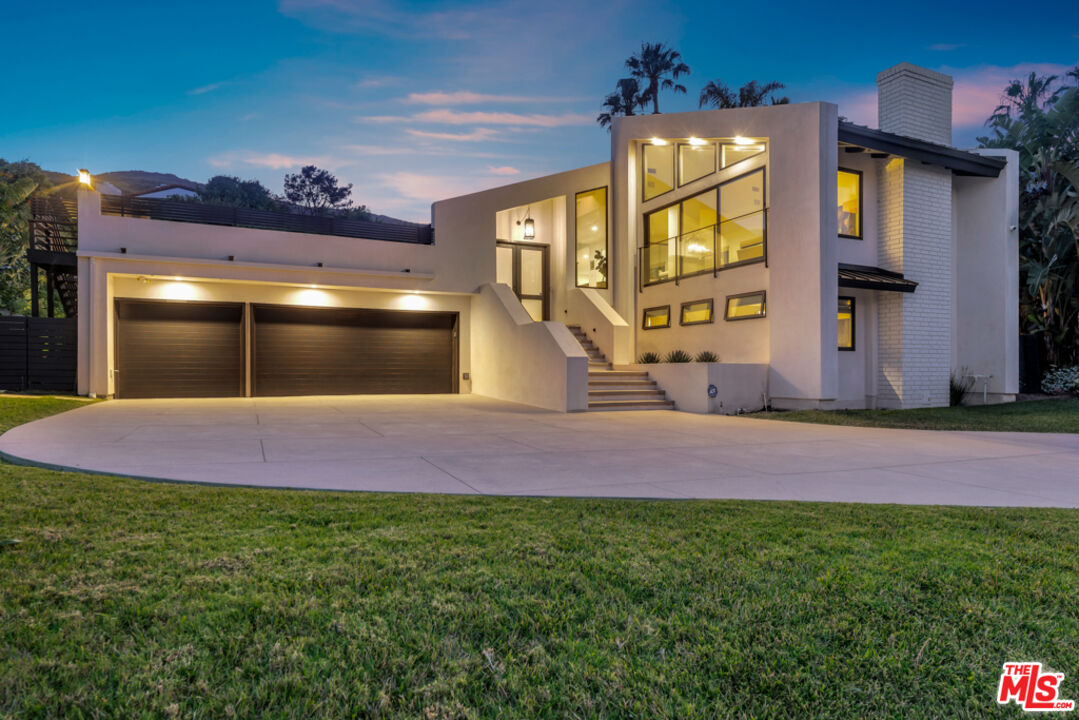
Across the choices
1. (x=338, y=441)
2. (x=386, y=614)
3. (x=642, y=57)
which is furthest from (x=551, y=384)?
(x=642, y=57)

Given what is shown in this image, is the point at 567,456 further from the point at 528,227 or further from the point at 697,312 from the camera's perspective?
the point at 528,227

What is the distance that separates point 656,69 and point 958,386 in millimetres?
21017

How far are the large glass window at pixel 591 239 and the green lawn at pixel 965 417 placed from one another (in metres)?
6.50

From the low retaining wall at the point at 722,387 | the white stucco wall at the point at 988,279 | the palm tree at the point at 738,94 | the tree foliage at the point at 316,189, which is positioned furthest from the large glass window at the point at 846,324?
the tree foliage at the point at 316,189

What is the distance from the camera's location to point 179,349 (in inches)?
516

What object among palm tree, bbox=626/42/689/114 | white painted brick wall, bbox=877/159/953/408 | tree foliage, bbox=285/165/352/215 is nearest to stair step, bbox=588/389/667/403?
white painted brick wall, bbox=877/159/953/408

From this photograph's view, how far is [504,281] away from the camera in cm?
1623

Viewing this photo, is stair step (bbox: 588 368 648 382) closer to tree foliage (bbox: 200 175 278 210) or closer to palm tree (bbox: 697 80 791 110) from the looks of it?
palm tree (bbox: 697 80 791 110)

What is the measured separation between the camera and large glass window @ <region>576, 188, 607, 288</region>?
15180 mm

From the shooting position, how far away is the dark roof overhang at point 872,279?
10.5m

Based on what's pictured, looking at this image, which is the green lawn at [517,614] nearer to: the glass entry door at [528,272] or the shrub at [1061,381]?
the glass entry door at [528,272]

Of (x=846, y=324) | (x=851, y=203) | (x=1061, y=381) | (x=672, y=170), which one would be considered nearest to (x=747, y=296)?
(x=846, y=324)

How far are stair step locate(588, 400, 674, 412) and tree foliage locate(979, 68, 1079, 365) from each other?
35.5 feet

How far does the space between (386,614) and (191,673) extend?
1.91ft
